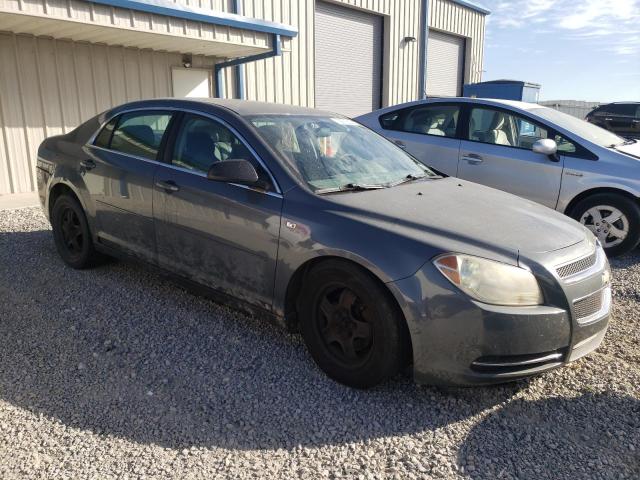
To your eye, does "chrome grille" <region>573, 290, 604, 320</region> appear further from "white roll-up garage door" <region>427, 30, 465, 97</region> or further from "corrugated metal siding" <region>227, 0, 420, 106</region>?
"white roll-up garage door" <region>427, 30, 465, 97</region>

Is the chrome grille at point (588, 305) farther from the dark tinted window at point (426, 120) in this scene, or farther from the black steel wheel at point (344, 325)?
the dark tinted window at point (426, 120)

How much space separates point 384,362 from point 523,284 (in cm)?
80

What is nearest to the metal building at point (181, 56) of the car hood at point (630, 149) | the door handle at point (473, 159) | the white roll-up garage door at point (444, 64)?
the white roll-up garage door at point (444, 64)

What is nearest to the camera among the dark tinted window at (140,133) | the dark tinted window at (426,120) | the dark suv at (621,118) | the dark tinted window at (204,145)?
the dark tinted window at (204,145)

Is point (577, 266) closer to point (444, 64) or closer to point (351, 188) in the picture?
point (351, 188)

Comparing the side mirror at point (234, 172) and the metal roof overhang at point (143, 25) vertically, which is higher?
the metal roof overhang at point (143, 25)

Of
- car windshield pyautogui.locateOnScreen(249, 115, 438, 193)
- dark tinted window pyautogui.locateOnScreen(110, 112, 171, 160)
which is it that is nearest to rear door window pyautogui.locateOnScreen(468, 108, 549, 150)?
car windshield pyautogui.locateOnScreen(249, 115, 438, 193)

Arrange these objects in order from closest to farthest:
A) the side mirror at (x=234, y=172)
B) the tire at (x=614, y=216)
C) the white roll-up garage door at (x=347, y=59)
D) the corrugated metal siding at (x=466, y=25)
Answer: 1. the side mirror at (x=234, y=172)
2. the tire at (x=614, y=216)
3. the white roll-up garage door at (x=347, y=59)
4. the corrugated metal siding at (x=466, y=25)

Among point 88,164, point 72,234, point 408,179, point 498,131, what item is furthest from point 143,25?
point 408,179

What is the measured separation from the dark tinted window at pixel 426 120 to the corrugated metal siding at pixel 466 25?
11757 mm

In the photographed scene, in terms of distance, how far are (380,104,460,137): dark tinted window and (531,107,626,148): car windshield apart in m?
0.95

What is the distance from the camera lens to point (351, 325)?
114 inches

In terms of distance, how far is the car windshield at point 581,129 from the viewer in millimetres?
5823

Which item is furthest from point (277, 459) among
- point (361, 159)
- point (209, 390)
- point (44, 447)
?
point (361, 159)
